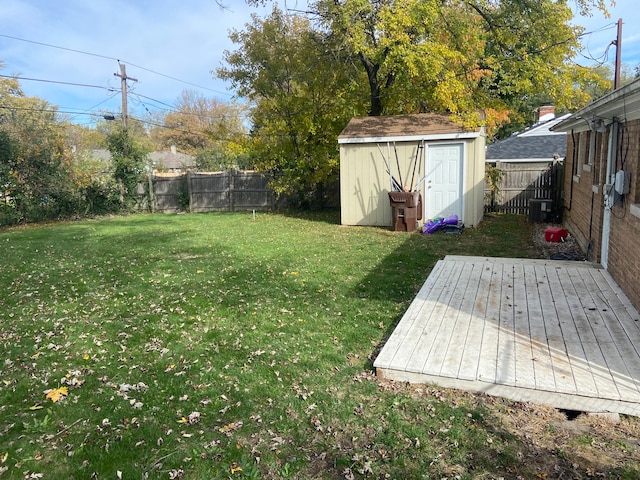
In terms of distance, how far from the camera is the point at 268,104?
14992mm

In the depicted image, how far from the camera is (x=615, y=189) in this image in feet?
17.5

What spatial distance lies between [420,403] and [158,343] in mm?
2553

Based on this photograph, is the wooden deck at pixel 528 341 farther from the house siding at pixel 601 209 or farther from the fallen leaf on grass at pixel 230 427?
the fallen leaf on grass at pixel 230 427

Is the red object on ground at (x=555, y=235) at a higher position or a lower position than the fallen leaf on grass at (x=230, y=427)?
higher

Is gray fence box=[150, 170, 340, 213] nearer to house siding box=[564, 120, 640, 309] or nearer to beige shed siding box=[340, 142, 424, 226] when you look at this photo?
beige shed siding box=[340, 142, 424, 226]

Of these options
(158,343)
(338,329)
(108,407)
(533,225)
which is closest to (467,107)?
(533,225)

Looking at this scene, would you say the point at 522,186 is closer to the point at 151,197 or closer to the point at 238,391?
the point at 238,391

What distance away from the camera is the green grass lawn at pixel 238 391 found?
2.65 metres

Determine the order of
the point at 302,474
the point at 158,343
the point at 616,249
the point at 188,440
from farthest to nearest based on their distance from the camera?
the point at 616,249 < the point at 158,343 < the point at 188,440 < the point at 302,474

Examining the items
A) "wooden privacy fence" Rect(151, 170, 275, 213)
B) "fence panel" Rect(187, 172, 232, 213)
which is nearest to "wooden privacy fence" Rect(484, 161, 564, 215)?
"wooden privacy fence" Rect(151, 170, 275, 213)

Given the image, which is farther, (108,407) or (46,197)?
(46,197)

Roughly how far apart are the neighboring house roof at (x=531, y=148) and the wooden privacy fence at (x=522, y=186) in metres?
0.95

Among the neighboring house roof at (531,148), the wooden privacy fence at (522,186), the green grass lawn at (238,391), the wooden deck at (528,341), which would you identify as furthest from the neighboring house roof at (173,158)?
the wooden deck at (528,341)

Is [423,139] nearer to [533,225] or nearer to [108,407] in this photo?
[533,225]
